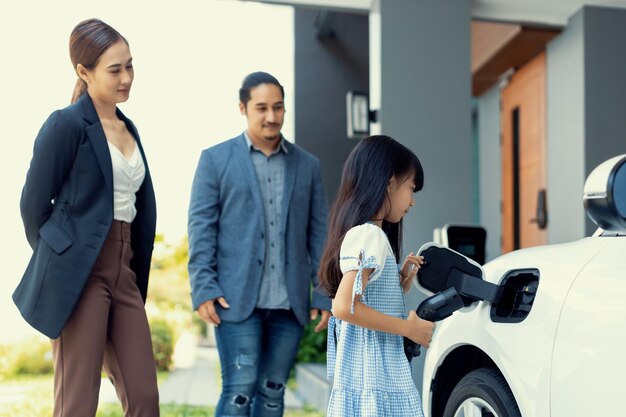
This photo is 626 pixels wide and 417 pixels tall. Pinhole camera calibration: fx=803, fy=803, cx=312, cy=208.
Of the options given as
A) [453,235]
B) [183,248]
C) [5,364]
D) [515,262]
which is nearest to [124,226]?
[515,262]

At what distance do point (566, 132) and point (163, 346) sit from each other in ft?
18.6

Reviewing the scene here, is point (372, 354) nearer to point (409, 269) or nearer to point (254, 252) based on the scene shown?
point (409, 269)

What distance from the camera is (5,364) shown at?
32.7 feet

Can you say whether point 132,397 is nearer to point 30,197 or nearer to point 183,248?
point 30,197

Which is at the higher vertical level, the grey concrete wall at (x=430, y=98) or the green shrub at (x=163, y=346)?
the grey concrete wall at (x=430, y=98)

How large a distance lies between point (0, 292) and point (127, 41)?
846 centimetres

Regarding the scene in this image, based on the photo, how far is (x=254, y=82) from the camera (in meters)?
3.22

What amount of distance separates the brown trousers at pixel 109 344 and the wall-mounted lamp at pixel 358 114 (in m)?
3.49

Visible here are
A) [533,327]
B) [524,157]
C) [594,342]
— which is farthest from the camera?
[524,157]

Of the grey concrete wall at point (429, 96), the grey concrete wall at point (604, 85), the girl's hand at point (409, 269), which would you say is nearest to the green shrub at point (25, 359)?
the grey concrete wall at point (429, 96)

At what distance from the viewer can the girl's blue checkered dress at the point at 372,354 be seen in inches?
84.1

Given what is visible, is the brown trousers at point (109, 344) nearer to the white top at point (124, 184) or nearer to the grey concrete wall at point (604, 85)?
the white top at point (124, 184)

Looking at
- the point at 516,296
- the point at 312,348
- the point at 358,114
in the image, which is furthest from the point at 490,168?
the point at 516,296

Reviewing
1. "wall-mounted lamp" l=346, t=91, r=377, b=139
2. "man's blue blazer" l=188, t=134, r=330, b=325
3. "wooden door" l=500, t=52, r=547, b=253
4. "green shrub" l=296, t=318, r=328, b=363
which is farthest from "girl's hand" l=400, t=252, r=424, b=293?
"green shrub" l=296, t=318, r=328, b=363
